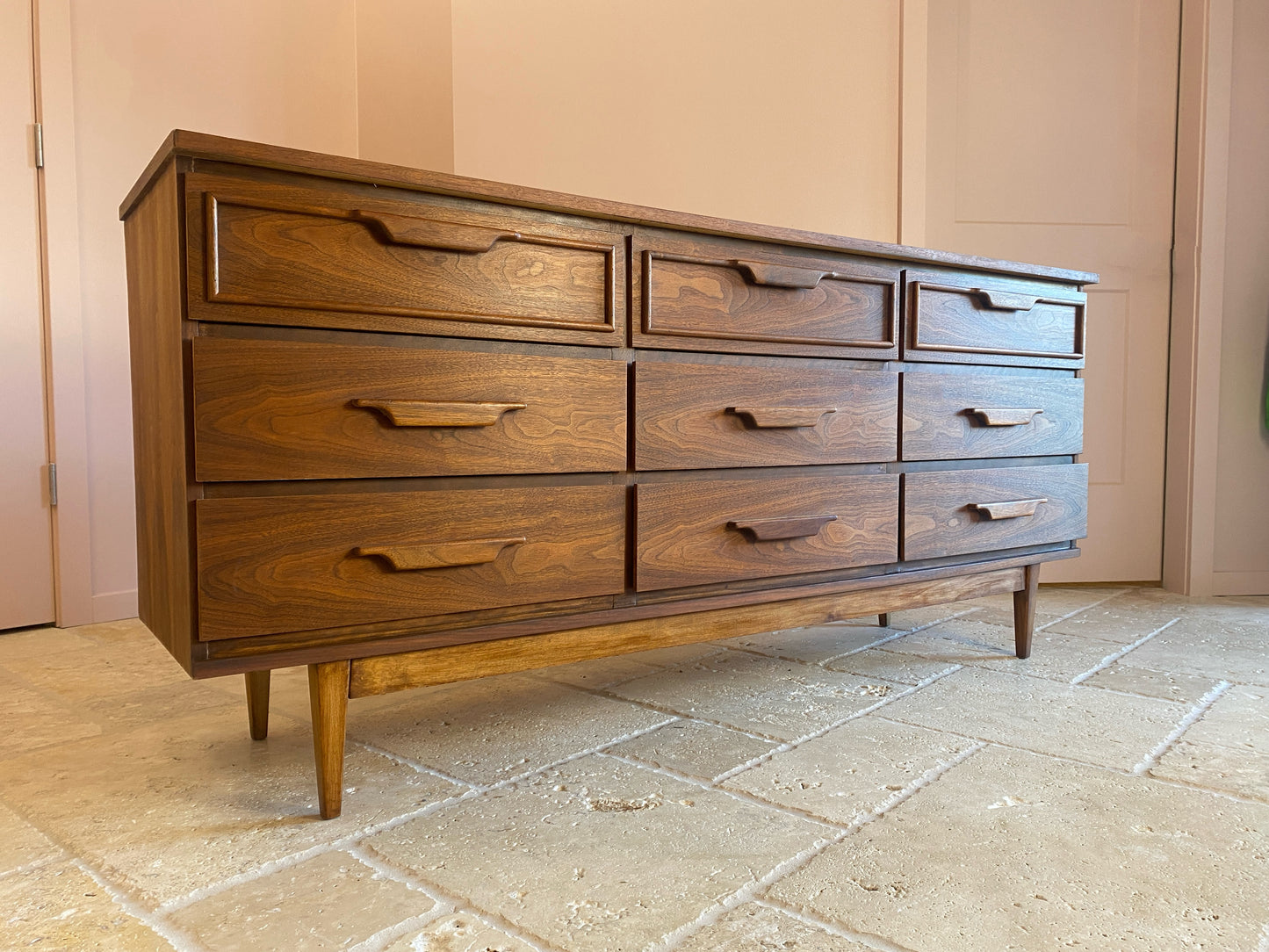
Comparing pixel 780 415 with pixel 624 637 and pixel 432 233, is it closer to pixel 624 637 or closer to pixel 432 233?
pixel 624 637

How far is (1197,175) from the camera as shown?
114 inches

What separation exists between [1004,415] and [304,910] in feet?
5.24

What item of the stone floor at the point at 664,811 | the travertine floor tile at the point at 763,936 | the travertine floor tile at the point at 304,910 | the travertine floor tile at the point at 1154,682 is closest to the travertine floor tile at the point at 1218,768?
the stone floor at the point at 664,811

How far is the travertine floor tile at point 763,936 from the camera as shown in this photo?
37.6 inches

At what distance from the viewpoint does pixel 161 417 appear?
1.26 m

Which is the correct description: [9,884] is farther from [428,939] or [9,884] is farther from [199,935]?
[428,939]

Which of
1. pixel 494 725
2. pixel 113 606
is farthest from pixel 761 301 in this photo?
pixel 113 606

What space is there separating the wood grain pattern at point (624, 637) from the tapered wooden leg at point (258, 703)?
0.38m

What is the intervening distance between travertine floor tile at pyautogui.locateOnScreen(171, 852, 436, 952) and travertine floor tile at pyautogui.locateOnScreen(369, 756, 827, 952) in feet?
0.19

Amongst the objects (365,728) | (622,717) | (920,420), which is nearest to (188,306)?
(365,728)

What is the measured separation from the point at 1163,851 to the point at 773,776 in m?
0.52

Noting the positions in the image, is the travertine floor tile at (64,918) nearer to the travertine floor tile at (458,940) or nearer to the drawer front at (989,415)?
the travertine floor tile at (458,940)

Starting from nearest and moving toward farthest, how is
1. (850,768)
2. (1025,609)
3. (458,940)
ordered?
(458,940) < (850,768) < (1025,609)

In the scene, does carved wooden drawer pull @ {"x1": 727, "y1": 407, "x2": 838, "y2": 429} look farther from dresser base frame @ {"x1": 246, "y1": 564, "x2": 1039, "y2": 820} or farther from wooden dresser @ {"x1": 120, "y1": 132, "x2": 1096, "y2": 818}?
dresser base frame @ {"x1": 246, "y1": 564, "x2": 1039, "y2": 820}
